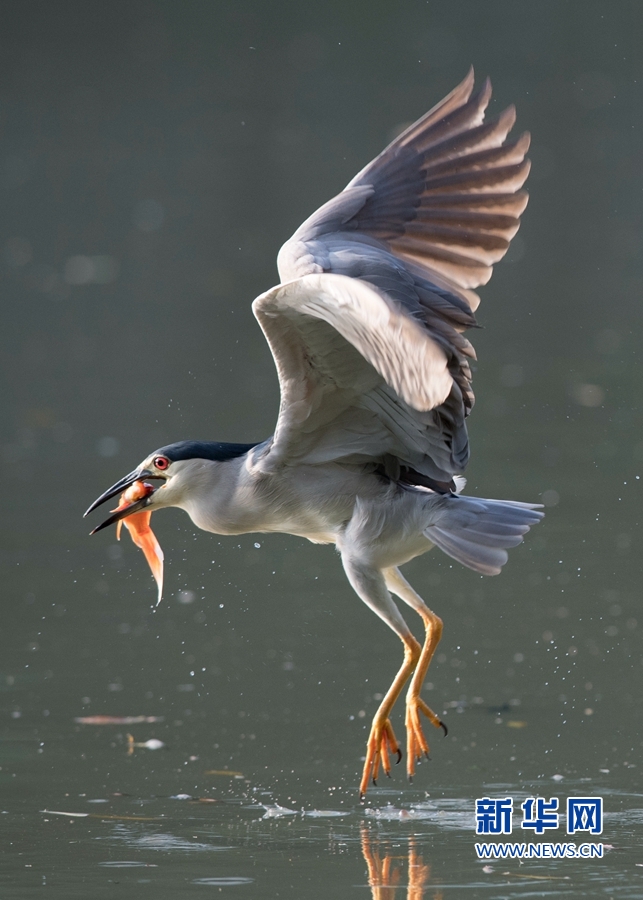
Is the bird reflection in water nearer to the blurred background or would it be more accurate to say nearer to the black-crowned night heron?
the blurred background

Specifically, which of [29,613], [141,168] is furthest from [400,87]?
[29,613]

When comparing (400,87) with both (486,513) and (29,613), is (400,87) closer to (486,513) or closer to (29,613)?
(29,613)

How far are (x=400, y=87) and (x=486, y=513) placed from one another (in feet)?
65.2

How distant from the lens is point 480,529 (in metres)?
5.20

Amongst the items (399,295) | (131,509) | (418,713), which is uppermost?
(399,295)

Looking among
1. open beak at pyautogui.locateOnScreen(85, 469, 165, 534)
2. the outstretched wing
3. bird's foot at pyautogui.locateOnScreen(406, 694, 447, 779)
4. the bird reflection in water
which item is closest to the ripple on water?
the bird reflection in water

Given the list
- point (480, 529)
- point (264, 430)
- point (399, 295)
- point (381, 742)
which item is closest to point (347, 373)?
point (399, 295)

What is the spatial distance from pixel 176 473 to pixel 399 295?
3.73 ft

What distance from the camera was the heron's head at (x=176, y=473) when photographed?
5589 millimetres

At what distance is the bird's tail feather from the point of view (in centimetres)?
508

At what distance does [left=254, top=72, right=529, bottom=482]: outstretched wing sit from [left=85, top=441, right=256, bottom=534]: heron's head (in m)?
0.25

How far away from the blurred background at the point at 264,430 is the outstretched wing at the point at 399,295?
109 cm

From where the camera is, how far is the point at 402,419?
5.29 meters

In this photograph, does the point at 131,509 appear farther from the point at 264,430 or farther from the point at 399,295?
the point at 264,430
